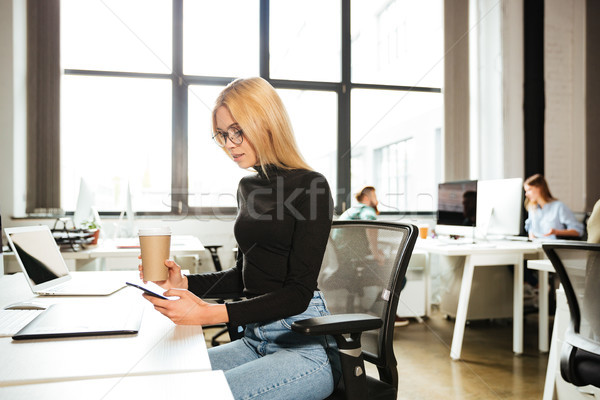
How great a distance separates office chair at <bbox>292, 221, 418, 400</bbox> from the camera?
984mm

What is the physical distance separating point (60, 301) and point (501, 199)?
2.95m

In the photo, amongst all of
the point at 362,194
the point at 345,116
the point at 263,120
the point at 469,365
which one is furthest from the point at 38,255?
the point at 345,116

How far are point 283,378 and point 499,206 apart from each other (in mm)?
2805

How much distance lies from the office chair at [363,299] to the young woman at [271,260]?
68mm

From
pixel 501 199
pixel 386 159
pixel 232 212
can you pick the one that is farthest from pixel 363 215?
pixel 386 159

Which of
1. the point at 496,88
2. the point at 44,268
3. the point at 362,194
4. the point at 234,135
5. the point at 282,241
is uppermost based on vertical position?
the point at 496,88

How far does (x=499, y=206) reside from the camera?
3289mm

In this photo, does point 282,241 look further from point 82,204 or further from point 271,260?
point 82,204

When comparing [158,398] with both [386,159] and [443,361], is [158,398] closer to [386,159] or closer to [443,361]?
[443,361]

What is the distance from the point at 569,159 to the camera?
16.2ft

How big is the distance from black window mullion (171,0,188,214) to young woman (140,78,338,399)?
10.6 feet

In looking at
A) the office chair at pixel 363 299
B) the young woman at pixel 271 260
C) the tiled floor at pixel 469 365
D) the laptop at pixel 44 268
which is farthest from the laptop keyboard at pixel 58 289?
the tiled floor at pixel 469 365

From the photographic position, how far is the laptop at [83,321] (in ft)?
2.87

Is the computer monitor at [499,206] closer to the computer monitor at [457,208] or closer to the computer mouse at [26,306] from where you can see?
the computer monitor at [457,208]
